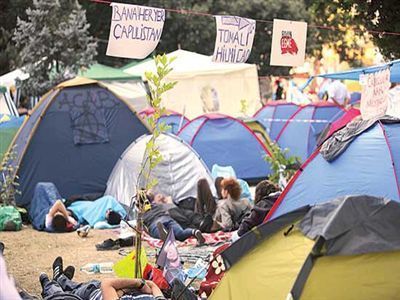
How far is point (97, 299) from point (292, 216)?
4.93 feet

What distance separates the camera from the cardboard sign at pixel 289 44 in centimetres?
843

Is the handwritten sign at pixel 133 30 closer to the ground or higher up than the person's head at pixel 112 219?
higher up

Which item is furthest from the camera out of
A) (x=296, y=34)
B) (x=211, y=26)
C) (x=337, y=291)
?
(x=211, y=26)

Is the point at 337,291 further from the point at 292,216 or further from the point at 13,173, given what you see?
the point at 13,173

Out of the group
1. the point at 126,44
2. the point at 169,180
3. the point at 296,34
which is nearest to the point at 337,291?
the point at 126,44

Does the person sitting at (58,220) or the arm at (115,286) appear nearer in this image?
the arm at (115,286)

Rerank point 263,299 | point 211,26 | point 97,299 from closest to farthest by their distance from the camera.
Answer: point 263,299, point 97,299, point 211,26

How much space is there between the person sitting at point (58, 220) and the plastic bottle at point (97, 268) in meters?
2.01

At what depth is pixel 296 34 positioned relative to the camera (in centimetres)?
854

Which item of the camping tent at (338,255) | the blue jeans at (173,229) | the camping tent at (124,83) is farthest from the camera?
the camping tent at (124,83)

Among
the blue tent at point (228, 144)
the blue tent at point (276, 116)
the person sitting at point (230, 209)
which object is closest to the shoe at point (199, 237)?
the person sitting at point (230, 209)

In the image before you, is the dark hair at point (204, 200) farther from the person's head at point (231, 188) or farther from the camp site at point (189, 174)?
the person's head at point (231, 188)

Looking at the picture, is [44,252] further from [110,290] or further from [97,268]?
[110,290]

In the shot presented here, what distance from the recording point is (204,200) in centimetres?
908
